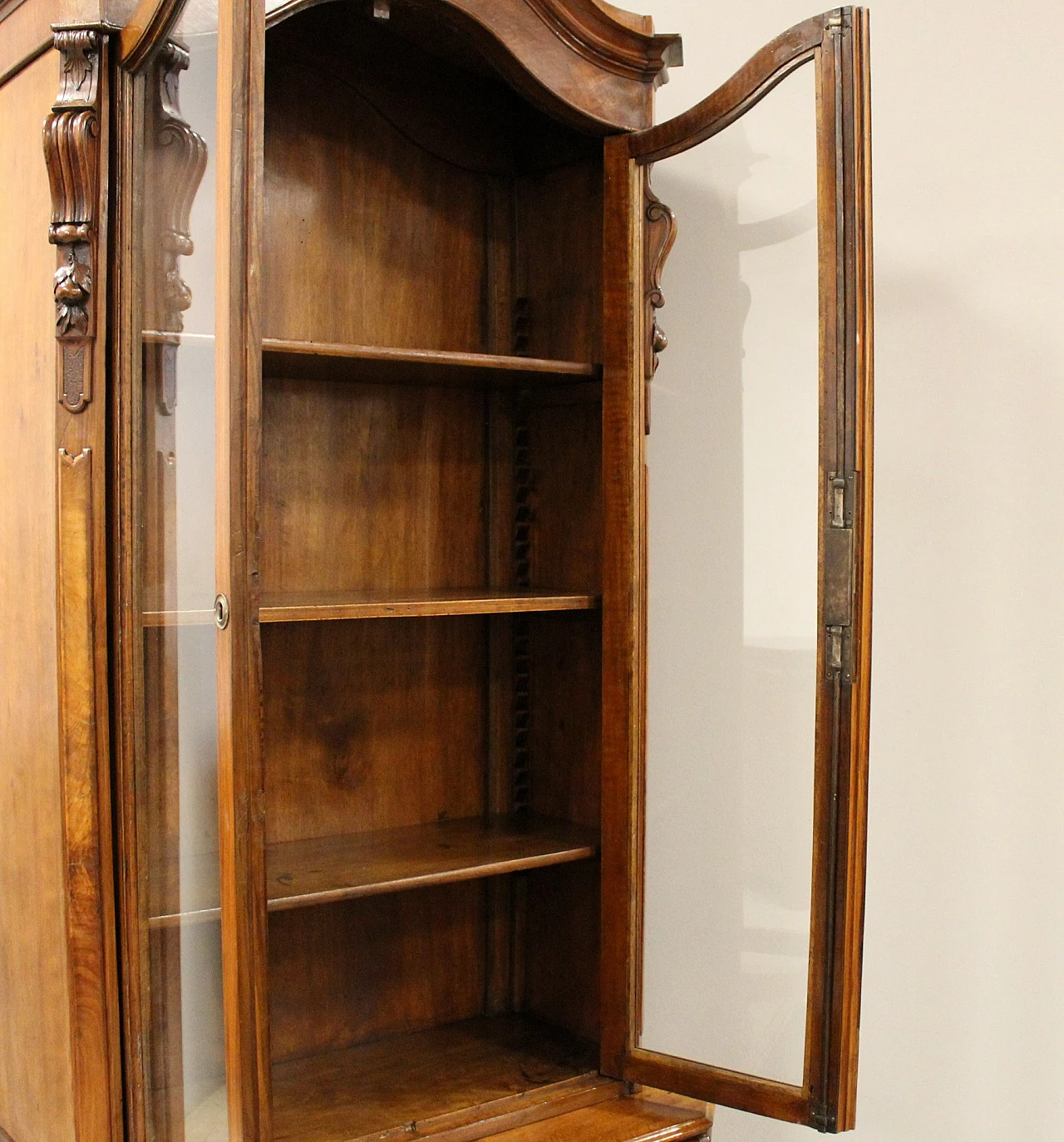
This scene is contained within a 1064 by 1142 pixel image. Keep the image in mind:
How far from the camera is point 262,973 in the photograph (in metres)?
1.31

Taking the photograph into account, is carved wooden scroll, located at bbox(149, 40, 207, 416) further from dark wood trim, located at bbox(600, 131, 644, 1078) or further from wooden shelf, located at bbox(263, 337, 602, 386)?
dark wood trim, located at bbox(600, 131, 644, 1078)

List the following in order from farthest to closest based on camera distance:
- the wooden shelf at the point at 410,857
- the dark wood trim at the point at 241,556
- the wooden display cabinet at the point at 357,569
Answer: the wooden shelf at the point at 410,857
the wooden display cabinet at the point at 357,569
the dark wood trim at the point at 241,556

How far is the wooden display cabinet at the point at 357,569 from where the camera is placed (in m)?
1.41

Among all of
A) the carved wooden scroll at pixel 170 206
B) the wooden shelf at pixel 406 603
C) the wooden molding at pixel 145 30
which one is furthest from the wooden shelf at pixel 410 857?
the wooden molding at pixel 145 30

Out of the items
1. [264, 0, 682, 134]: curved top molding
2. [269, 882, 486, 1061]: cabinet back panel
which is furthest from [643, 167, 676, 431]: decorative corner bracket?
[269, 882, 486, 1061]: cabinet back panel

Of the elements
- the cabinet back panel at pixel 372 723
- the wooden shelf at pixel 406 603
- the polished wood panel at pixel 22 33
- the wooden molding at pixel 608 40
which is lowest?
the cabinet back panel at pixel 372 723

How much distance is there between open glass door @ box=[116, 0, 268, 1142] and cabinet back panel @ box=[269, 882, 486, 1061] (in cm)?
36

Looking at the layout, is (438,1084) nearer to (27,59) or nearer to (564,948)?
(564,948)

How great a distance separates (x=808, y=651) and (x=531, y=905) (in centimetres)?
78

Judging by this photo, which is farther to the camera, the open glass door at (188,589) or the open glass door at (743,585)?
the open glass door at (743,585)

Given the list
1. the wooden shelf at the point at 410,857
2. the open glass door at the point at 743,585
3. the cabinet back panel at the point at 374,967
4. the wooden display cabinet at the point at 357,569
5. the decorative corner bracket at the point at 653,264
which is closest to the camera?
the wooden display cabinet at the point at 357,569

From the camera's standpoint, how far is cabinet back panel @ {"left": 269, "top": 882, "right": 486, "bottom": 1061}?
188 cm

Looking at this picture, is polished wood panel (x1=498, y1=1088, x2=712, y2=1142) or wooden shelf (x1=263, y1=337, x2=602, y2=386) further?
polished wood panel (x1=498, y1=1088, x2=712, y2=1142)

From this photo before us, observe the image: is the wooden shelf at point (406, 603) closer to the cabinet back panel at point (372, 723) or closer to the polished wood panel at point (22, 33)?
the cabinet back panel at point (372, 723)
